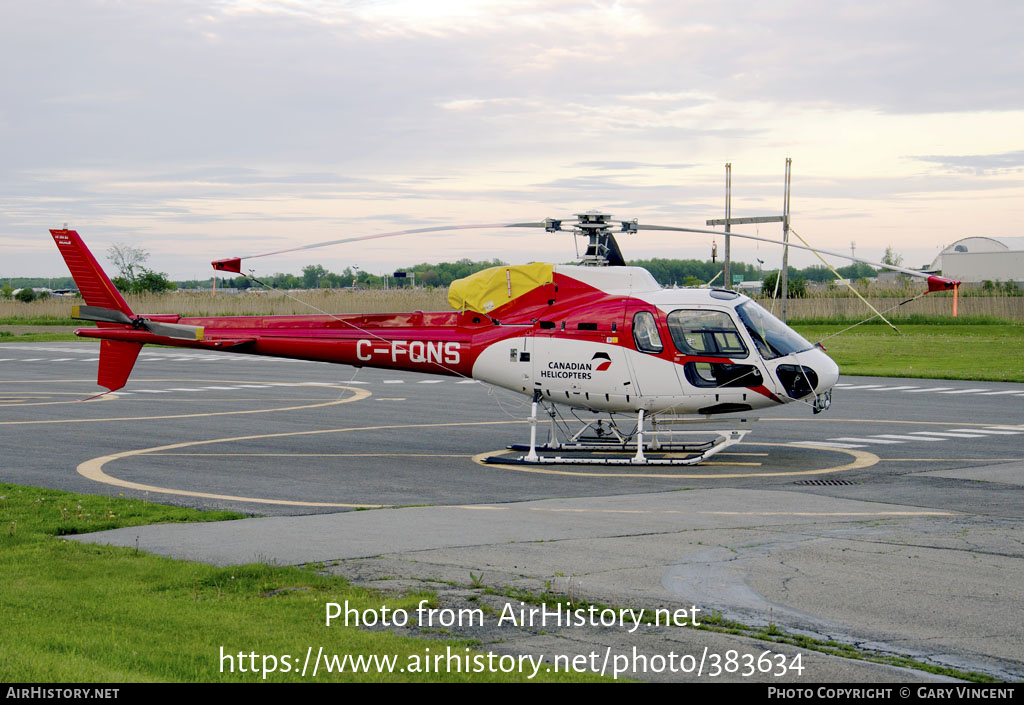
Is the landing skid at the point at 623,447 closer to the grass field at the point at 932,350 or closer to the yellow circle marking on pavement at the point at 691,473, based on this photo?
the yellow circle marking on pavement at the point at 691,473

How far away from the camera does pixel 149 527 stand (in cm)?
1255

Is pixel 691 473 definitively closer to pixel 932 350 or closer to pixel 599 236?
pixel 599 236

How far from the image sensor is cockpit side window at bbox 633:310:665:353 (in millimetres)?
18172

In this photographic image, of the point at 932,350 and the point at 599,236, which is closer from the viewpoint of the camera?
the point at 599,236

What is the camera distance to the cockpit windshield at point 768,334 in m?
18.0

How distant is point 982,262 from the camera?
9450cm

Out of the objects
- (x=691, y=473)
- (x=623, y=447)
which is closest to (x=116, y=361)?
(x=623, y=447)

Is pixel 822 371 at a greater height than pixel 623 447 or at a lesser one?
greater

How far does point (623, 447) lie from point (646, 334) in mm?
2295

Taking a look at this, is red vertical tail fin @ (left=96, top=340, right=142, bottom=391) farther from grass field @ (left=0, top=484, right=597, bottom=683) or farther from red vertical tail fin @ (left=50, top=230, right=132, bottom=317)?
grass field @ (left=0, top=484, right=597, bottom=683)

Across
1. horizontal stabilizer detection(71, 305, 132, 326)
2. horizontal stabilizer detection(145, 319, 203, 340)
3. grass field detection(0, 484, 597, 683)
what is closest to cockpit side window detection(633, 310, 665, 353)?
horizontal stabilizer detection(145, 319, 203, 340)

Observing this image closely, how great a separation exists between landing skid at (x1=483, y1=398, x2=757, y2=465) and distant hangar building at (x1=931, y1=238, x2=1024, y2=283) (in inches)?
3026
